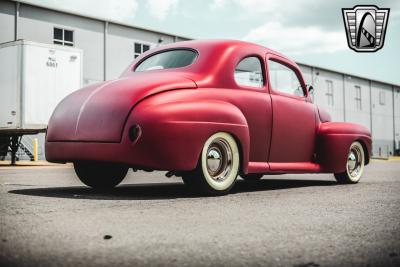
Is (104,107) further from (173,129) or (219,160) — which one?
(219,160)

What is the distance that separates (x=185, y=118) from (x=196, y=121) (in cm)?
12

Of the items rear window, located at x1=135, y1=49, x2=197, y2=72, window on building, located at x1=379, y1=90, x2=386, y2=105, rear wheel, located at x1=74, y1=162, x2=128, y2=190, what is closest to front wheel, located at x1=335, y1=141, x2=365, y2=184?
rear window, located at x1=135, y1=49, x2=197, y2=72

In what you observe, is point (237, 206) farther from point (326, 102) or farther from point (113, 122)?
point (326, 102)

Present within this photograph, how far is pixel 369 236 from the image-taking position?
10.6 feet

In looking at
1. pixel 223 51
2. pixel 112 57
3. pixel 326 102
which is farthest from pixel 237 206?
pixel 326 102

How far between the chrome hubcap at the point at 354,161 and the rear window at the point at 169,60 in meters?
3.10

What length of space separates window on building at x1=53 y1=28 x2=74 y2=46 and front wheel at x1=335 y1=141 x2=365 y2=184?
794 inches

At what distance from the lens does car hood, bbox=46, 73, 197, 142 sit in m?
5.03

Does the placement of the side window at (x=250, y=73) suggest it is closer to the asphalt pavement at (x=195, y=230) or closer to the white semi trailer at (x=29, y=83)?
the asphalt pavement at (x=195, y=230)

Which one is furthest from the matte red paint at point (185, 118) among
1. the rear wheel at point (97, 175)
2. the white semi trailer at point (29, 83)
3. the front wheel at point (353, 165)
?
the white semi trailer at point (29, 83)

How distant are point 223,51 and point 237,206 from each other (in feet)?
6.73

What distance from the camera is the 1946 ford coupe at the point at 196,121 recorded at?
496cm

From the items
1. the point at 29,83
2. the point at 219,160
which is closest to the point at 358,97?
the point at 29,83

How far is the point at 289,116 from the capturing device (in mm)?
6527
